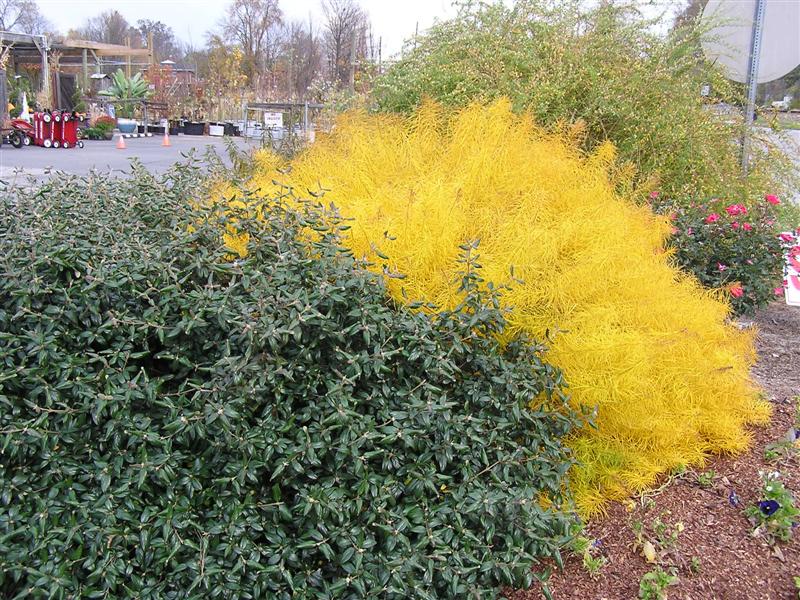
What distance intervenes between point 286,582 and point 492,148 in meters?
2.13

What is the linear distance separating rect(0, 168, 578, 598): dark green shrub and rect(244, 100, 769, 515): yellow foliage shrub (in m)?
0.32

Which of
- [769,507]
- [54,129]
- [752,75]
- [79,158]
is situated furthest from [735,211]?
[54,129]

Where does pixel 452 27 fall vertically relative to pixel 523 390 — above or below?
above

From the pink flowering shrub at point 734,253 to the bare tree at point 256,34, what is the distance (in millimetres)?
36311

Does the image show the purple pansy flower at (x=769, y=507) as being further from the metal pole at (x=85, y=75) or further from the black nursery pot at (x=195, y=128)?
the metal pole at (x=85, y=75)

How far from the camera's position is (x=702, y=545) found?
241 cm

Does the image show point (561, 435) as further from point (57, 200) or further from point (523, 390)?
point (57, 200)

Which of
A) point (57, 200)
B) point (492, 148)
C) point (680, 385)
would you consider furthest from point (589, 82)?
point (57, 200)

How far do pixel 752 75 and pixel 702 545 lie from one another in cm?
457

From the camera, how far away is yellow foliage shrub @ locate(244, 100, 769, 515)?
2.57 m

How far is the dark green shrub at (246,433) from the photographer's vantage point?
1896 millimetres

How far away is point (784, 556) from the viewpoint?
2.35 metres

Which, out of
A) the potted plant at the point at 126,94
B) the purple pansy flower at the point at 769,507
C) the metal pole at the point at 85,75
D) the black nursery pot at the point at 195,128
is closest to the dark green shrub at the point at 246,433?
the purple pansy flower at the point at 769,507

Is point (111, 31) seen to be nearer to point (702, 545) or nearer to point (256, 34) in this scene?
point (256, 34)
